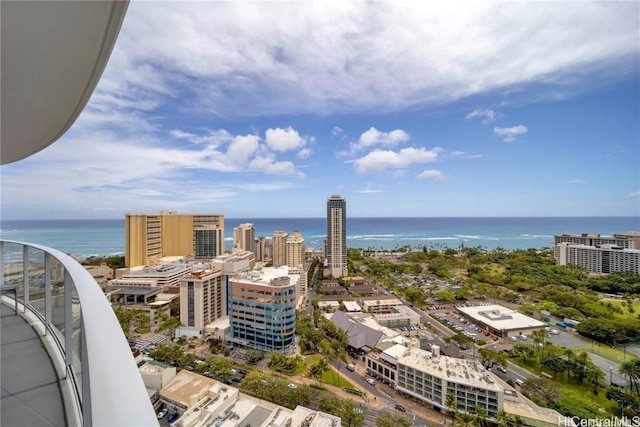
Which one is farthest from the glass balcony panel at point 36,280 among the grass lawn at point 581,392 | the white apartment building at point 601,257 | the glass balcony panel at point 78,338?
the white apartment building at point 601,257

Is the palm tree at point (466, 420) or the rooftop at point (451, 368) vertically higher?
the rooftop at point (451, 368)

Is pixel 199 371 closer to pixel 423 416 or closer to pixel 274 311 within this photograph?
pixel 274 311

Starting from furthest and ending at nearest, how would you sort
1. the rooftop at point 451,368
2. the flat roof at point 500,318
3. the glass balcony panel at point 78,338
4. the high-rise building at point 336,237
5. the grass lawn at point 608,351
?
the high-rise building at point 336,237, the flat roof at point 500,318, the grass lawn at point 608,351, the rooftop at point 451,368, the glass balcony panel at point 78,338

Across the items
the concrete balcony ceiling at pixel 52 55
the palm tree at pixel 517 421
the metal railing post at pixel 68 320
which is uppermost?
the concrete balcony ceiling at pixel 52 55

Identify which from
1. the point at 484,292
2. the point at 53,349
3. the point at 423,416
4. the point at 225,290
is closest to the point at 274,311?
the point at 225,290

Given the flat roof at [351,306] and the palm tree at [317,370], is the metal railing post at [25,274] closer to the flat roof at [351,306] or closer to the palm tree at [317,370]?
the palm tree at [317,370]

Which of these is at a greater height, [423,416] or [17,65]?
[17,65]

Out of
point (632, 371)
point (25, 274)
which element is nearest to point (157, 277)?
point (25, 274)
